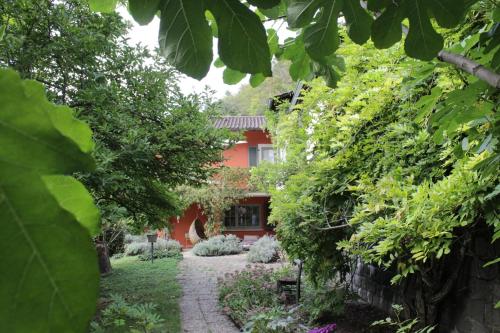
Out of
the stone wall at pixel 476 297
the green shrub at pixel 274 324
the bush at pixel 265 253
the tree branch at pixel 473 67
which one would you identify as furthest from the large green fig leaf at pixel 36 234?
the bush at pixel 265 253

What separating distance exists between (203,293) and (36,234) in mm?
10581

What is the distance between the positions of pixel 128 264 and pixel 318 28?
52.1ft

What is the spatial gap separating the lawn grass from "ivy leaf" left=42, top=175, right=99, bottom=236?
22.2ft

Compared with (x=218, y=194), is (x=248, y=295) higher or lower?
lower

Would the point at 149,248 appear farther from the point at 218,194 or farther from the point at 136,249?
the point at 218,194

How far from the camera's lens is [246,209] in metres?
22.1

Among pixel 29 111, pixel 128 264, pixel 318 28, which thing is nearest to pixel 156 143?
pixel 318 28

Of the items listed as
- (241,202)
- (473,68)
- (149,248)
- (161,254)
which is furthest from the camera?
(241,202)

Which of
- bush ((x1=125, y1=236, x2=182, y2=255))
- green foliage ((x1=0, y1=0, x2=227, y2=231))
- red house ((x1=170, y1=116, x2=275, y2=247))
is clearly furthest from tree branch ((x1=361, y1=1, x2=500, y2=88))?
red house ((x1=170, y1=116, x2=275, y2=247))

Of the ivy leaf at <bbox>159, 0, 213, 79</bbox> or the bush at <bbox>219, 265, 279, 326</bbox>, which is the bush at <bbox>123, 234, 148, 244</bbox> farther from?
the ivy leaf at <bbox>159, 0, 213, 79</bbox>

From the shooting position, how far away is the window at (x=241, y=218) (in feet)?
71.6

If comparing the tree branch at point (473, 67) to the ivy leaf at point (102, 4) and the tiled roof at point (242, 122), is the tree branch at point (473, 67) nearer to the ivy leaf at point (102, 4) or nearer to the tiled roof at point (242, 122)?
the ivy leaf at point (102, 4)

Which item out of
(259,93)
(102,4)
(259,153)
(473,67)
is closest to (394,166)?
(473,67)

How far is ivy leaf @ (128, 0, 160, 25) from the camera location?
109 centimetres
